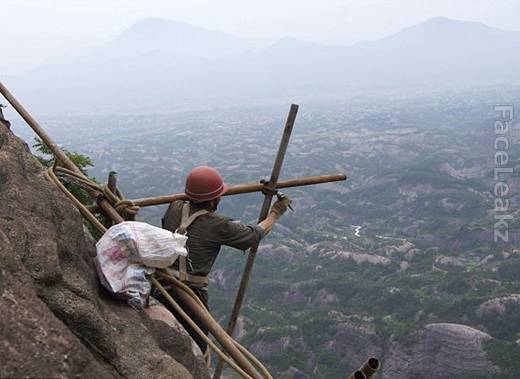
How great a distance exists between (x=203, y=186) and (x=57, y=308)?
1940 mm

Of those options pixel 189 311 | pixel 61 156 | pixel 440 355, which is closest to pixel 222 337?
pixel 189 311

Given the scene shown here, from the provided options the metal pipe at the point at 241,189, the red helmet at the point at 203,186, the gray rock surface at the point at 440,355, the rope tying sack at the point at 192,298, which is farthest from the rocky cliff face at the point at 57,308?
the gray rock surface at the point at 440,355

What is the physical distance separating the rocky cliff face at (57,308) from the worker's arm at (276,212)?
144 cm

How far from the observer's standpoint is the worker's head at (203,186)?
523cm

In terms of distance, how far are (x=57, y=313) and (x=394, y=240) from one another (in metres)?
105

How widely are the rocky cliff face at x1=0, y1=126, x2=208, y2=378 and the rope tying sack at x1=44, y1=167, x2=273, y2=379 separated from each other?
179 millimetres

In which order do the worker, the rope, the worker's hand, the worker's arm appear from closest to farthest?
the rope, the worker, the worker's arm, the worker's hand

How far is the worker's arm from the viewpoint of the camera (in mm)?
5777

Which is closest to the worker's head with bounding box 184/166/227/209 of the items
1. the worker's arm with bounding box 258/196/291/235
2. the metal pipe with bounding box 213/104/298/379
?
the worker's arm with bounding box 258/196/291/235

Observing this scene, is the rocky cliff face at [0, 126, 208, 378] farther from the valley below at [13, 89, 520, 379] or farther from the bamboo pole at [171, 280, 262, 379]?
the valley below at [13, 89, 520, 379]

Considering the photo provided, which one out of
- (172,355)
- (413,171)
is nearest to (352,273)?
(413,171)

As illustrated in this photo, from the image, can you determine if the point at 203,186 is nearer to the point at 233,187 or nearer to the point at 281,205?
the point at 233,187

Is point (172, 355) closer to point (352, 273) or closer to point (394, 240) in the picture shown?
point (352, 273)

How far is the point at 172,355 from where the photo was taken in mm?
4820
